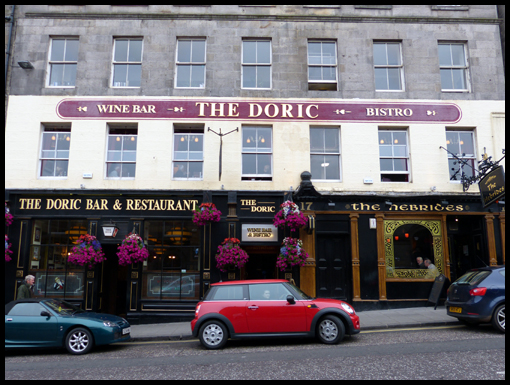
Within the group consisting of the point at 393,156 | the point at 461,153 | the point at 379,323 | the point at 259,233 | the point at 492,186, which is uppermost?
the point at 461,153

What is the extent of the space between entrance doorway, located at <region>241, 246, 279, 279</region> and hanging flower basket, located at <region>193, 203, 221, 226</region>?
1973mm

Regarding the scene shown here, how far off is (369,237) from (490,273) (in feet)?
15.0

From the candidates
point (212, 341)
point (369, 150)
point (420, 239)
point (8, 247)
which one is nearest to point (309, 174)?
point (369, 150)

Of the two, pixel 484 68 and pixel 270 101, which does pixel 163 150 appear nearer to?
pixel 270 101

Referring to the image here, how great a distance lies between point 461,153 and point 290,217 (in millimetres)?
6989

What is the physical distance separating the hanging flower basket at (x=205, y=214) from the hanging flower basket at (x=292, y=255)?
240cm

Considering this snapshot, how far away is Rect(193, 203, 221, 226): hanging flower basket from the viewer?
42.4ft

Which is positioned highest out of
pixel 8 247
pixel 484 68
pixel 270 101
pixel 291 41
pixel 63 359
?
pixel 291 41

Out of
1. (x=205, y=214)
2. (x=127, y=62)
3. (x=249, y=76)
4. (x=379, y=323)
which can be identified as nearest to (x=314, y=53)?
(x=249, y=76)

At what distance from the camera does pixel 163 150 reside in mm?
14305

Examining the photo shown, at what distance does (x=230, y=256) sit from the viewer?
12.6m

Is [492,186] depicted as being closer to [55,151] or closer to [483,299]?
[483,299]

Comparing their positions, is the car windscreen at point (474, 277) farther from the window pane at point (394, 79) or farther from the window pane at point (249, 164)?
the window pane at point (394, 79)

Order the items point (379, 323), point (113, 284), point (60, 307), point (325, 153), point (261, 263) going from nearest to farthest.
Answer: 1. point (60, 307)
2. point (379, 323)
3. point (261, 263)
4. point (325, 153)
5. point (113, 284)
